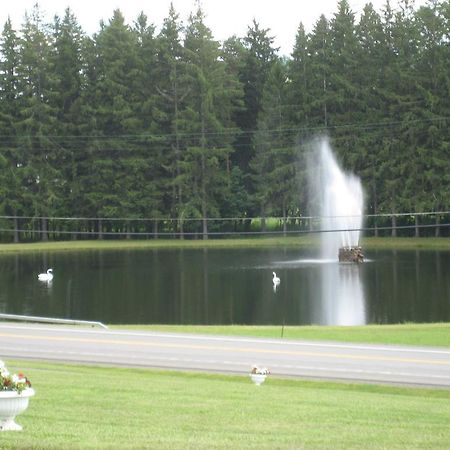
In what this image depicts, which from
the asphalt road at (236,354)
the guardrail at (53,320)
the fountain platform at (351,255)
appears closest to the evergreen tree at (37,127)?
the fountain platform at (351,255)

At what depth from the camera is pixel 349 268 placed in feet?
184

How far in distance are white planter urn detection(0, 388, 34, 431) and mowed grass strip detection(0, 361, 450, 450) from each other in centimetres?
25

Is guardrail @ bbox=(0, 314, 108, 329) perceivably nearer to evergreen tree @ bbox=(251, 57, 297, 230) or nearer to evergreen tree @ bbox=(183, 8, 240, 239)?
evergreen tree @ bbox=(183, 8, 240, 239)

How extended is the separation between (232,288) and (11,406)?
35.6 meters

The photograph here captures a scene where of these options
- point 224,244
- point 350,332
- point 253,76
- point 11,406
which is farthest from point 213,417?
point 253,76

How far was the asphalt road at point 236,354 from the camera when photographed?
2192cm

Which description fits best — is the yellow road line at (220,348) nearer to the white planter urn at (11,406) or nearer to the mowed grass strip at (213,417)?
the mowed grass strip at (213,417)

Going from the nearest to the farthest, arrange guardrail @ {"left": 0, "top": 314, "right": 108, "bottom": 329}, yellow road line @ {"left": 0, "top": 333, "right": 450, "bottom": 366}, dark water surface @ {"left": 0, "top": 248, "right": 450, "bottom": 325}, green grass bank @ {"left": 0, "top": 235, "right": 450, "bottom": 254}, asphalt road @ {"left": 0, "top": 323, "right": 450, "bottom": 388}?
asphalt road @ {"left": 0, "top": 323, "right": 450, "bottom": 388}
yellow road line @ {"left": 0, "top": 333, "right": 450, "bottom": 366}
guardrail @ {"left": 0, "top": 314, "right": 108, "bottom": 329}
dark water surface @ {"left": 0, "top": 248, "right": 450, "bottom": 325}
green grass bank @ {"left": 0, "top": 235, "right": 450, "bottom": 254}

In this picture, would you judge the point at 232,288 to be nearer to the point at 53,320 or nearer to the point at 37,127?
the point at 53,320

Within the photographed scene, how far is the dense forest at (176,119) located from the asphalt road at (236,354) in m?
51.8

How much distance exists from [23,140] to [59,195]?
5451mm

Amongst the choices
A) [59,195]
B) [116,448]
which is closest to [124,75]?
[59,195]

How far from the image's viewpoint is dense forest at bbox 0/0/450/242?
81188mm

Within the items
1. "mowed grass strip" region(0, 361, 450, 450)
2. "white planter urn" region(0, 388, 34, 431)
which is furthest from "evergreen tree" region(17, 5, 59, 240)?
"white planter urn" region(0, 388, 34, 431)
